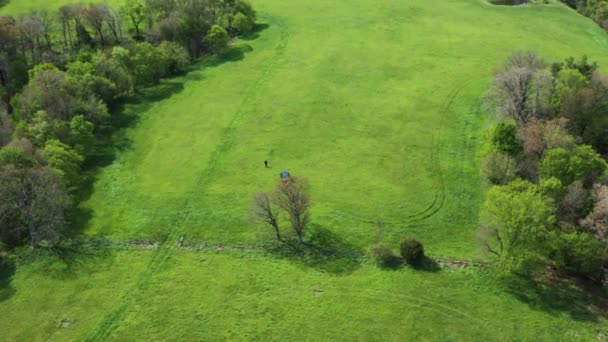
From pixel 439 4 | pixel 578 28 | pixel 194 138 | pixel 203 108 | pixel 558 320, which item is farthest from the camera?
pixel 439 4

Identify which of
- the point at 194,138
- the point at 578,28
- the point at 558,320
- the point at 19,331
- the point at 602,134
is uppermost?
the point at 578,28

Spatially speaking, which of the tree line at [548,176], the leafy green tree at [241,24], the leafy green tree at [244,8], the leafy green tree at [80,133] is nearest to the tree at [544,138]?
the tree line at [548,176]

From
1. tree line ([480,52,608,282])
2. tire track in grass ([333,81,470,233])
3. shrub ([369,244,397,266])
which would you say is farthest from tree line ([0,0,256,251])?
tree line ([480,52,608,282])

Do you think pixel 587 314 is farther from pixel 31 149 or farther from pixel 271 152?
pixel 31 149

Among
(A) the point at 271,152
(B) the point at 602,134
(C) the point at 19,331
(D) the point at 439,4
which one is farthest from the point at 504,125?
(D) the point at 439,4

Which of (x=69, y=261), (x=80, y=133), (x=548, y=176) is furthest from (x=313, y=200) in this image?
(x=80, y=133)

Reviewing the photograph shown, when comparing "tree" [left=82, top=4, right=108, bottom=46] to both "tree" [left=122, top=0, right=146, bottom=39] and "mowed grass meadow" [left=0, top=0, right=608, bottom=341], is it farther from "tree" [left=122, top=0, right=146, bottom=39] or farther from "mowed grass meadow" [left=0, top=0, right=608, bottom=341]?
"mowed grass meadow" [left=0, top=0, right=608, bottom=341]

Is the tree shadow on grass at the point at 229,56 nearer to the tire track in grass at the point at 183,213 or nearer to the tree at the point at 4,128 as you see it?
the tire track in grass at the point at 183,213
